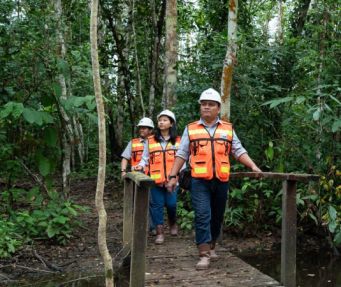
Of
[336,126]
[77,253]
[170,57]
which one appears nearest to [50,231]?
[77,253]

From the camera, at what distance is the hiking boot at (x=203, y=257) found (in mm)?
4949

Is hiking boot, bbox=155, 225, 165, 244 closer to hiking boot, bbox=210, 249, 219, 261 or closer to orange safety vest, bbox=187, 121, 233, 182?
hiking boot, bbox=210, 249, 219, 261

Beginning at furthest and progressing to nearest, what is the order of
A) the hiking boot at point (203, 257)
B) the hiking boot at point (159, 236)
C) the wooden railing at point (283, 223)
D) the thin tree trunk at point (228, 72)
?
1. the thin tree trunk at point (228, 72)
2. the hiking boot at point (159, 236)
3. the hiking boot at point (203, 257)
4. the wooden railing at point (283, 223)

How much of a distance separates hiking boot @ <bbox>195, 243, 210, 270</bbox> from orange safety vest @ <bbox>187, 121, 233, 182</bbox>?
2.28ft

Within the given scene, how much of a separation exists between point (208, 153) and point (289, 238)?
116 centimetres

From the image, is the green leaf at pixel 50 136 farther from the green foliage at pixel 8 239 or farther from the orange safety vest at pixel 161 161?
the orange safety vest at pixel 161 161

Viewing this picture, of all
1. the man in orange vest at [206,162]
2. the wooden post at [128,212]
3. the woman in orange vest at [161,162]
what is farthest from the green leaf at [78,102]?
the man in orange vest at [206,162]

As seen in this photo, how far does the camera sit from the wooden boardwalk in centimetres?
460

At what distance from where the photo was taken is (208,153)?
483 cm

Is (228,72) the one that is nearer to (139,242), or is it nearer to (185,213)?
(185,213)

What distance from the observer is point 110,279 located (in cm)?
407

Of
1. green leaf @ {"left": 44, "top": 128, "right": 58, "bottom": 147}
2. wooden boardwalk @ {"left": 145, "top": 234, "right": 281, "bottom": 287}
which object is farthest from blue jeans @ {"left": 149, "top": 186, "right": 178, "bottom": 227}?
green leaf @ {"left": 44, "top": 128, "right": 58, "bottom": 147}

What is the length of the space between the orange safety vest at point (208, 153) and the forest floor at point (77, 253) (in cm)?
203

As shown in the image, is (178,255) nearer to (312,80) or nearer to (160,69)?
(312,80)
